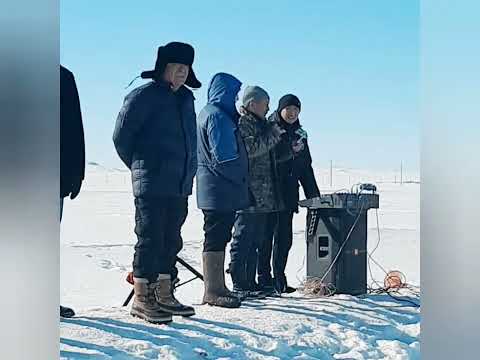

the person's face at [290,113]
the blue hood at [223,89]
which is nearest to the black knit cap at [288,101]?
the person's face at [290,113]

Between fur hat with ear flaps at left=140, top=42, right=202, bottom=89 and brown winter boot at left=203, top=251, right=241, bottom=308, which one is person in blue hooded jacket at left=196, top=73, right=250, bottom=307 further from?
fur hat with ear flaps at left=140, top=42, right=202, bottom=89

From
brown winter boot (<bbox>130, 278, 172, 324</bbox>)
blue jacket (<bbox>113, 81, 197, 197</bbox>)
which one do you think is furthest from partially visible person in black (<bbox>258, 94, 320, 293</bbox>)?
brown winter boot (<bbox>130, 278, 172, 324</bbox>)

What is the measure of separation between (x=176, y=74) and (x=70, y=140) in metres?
0.42

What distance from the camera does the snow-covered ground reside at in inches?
83.4

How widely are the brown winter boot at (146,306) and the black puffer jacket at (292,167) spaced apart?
677 mm

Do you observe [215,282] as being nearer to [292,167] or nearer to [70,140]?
[292,167]

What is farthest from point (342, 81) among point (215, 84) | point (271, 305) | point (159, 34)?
point (271, 305)

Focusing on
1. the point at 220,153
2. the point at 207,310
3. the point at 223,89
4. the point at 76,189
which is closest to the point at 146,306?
the point at 207,310

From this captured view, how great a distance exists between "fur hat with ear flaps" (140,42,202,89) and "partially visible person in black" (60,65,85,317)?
25cm

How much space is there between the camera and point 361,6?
89.1 inches

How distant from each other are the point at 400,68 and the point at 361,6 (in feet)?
0.76

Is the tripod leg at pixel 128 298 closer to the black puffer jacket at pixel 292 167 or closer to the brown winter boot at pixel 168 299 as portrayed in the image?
the brown winter boot at pixel 168 299

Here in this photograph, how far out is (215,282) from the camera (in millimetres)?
2449

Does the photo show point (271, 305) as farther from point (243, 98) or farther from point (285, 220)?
point (243, 98)
